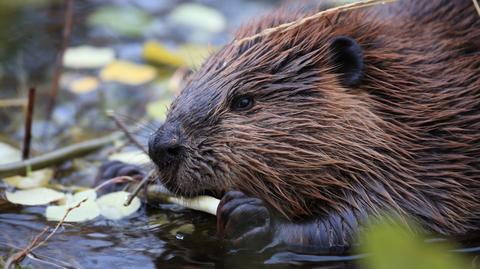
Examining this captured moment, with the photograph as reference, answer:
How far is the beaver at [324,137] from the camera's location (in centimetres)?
330

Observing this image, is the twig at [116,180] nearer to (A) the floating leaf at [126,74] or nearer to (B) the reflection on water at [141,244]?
(B) the reflection on water at [141,244]

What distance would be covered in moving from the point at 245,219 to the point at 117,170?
89 centimetres

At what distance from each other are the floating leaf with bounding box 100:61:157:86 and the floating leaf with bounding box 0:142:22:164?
61.2 inches

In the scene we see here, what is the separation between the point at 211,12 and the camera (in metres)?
7.22

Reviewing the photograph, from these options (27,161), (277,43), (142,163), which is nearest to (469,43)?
(277,43)

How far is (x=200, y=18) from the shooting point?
7141 millimetres

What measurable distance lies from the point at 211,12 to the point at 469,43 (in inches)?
148

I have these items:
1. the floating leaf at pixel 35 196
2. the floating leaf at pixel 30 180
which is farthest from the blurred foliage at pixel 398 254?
the floating leaf at pixel 30 180

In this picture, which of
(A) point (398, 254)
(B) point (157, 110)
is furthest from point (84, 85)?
(A) point (398, 254)

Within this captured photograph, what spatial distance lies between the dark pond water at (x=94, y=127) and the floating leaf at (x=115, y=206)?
40 millimetres

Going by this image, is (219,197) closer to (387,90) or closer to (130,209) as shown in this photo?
(130,209)

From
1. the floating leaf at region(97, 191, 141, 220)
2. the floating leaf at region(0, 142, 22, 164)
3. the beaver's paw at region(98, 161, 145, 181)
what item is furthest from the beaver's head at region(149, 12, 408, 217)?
the floating leaf at region(0, 142, 22, 164)

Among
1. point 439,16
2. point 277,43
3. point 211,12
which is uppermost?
point 211,12

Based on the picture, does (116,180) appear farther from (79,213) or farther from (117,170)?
(79,213)
